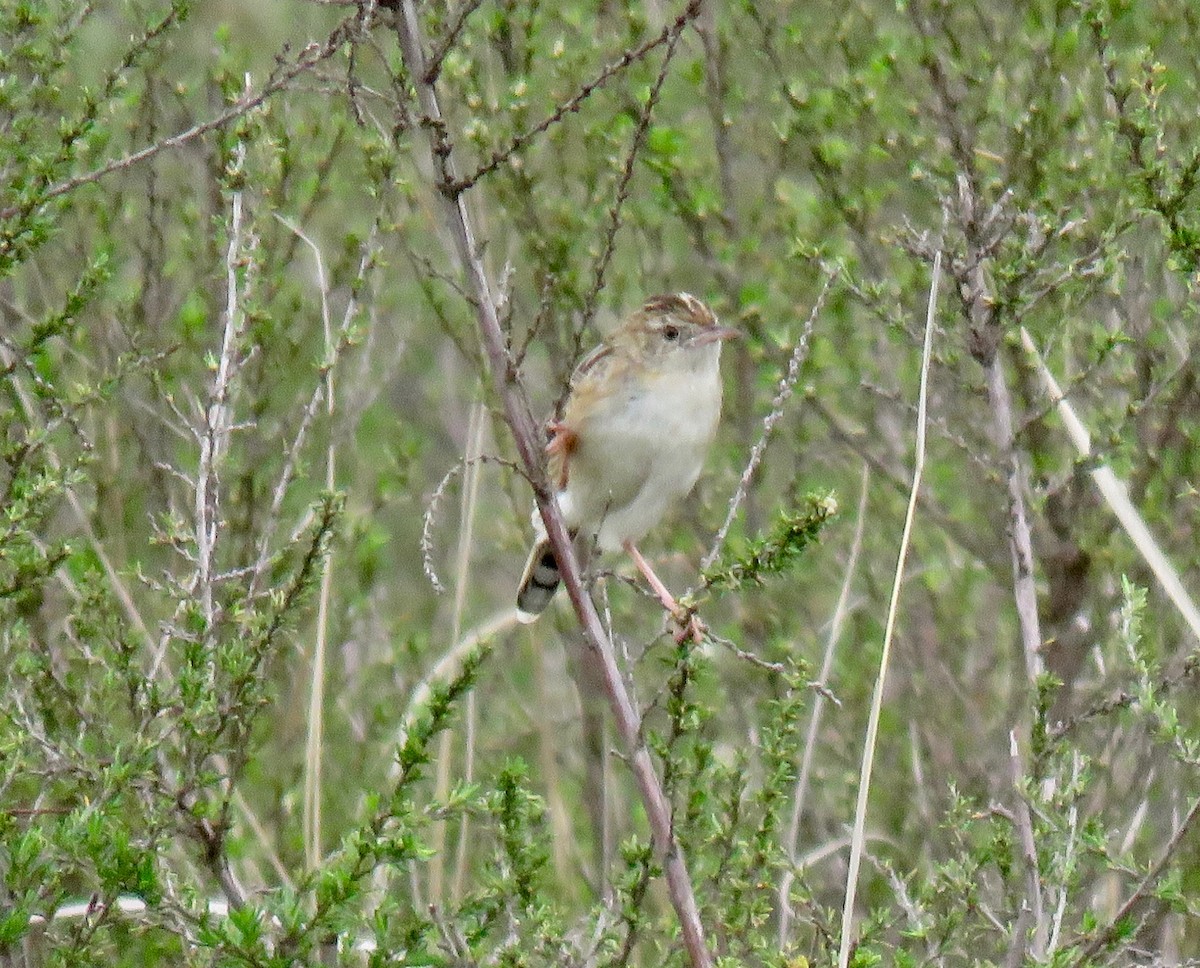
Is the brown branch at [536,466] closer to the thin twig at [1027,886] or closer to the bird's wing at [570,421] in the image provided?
the thin twig at [1027,886]

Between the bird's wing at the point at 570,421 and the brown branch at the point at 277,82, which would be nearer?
the brown branch at the point at 277,82

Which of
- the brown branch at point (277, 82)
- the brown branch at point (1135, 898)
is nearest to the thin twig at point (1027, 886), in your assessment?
the brown branch at point (1135, 898)

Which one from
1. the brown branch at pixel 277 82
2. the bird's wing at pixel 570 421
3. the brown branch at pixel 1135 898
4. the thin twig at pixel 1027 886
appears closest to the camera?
the brown branch at pixel 1135 898

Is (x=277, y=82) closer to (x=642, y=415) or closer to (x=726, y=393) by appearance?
(x=642, y=415)

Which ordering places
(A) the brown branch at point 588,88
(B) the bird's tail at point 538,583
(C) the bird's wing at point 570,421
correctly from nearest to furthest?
(A) the brown branch at point 588,88 → (C) the bird's wing at point 570,421 → (B) the bird's tail at point 538,583

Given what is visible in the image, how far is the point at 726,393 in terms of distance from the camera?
21.1 ft

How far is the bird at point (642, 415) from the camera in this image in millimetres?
5047

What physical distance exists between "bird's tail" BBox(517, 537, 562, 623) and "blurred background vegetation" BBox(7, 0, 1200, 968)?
0.79 feet

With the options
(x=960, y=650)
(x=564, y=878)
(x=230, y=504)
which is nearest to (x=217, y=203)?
(x=230, y=504)

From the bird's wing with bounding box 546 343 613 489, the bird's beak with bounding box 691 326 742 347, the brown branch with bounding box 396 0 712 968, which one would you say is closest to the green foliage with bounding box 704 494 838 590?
the brown branch with bounding box 396 0 712 968

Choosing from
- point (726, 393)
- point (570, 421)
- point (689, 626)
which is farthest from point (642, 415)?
point (689, 626)

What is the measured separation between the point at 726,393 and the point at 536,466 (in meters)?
3.42

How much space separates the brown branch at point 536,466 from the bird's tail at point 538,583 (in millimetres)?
1942

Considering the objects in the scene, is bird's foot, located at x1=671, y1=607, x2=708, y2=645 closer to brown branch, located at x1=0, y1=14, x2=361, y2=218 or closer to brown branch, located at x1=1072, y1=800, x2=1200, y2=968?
brown branch, located at x1=1072, y1=800, x2=1200, y2=968
